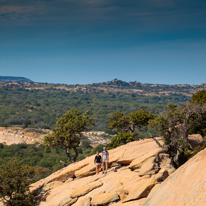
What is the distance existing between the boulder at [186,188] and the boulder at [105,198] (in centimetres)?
467

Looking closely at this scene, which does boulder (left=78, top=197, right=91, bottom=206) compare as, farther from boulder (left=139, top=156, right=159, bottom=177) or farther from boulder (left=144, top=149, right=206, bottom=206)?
boulder (left=144, top=149, right=206, bottom=206)

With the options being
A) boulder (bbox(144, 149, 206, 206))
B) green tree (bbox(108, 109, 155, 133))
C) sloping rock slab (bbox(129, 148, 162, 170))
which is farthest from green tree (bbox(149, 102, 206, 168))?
boulder (bbox(144, 149, 206, 206))

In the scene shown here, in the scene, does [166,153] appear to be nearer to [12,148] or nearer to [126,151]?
[126,151]

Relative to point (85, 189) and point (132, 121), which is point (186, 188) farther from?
point (132, 121)

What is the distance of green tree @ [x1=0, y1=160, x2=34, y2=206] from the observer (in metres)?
19.8

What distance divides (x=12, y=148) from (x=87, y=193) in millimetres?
96497

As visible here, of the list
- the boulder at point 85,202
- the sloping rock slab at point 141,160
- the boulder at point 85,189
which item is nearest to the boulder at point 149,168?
the sloping rock slab at point 141,160

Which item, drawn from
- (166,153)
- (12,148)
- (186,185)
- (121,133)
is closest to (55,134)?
(121,133)

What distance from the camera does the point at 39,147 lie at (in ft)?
357

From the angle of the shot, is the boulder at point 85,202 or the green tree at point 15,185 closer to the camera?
the boulder at point 85,202

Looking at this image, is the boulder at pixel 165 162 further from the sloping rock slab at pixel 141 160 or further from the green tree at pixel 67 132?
the green tree at pixel 67 132

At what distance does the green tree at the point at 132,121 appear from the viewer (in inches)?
1280

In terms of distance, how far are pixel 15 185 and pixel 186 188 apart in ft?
54.8

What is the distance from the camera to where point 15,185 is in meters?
20.3
